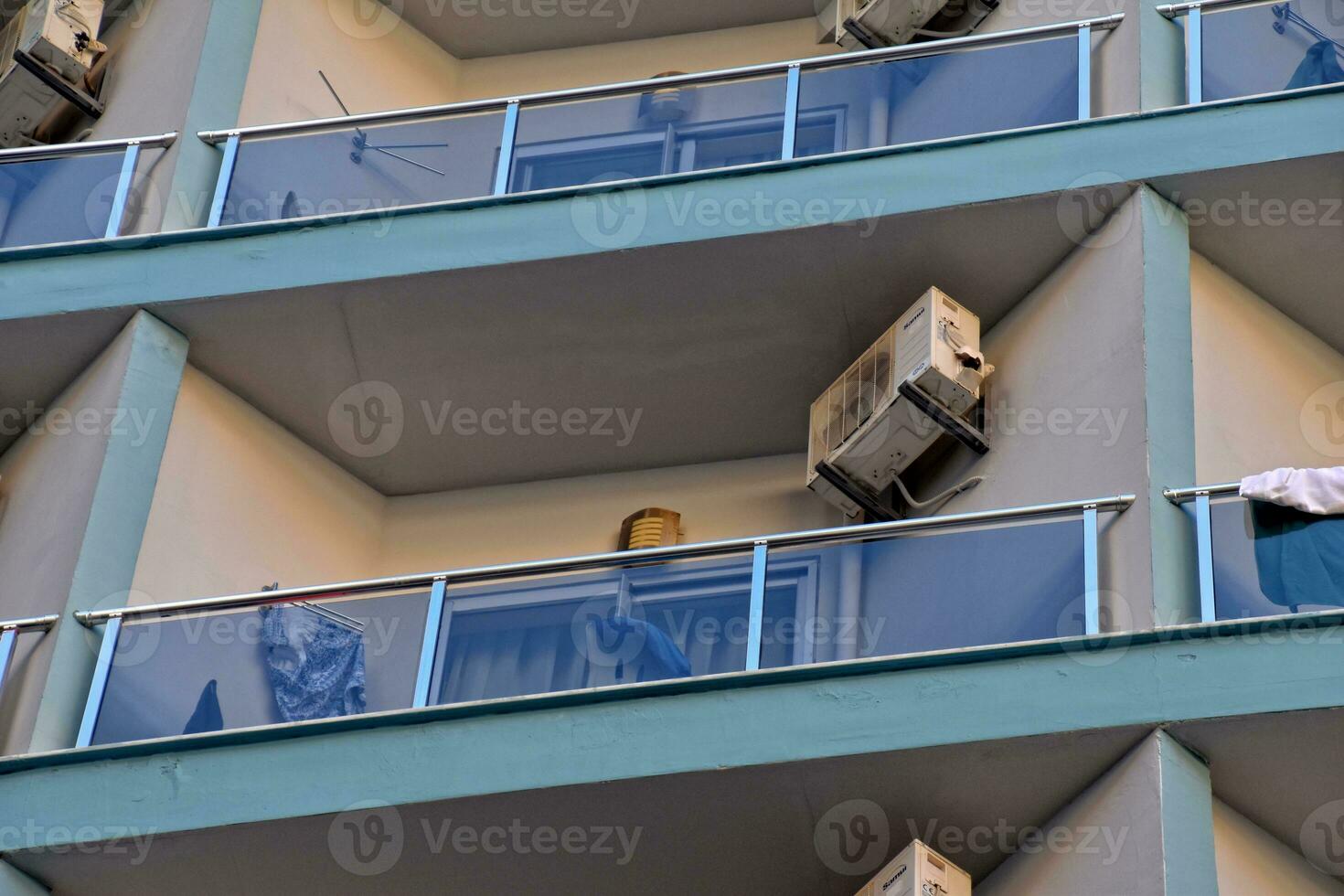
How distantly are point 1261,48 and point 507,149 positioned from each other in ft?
14.6

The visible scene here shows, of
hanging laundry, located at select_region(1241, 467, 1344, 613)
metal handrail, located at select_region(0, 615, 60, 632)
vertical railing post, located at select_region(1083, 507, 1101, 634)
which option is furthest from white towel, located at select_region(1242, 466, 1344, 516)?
metal handrail, located at select_region(0, 615, 60, 632)

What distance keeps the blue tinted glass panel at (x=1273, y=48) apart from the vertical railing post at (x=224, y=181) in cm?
591

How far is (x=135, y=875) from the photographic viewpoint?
11.8 m

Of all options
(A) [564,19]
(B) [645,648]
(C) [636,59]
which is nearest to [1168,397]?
(B) [645,648]

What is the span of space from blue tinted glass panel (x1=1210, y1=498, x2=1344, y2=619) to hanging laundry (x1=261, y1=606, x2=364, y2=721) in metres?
4.30

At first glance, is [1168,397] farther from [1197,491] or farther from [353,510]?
[353,510]

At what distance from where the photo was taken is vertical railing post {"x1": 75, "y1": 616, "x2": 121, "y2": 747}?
12.1m

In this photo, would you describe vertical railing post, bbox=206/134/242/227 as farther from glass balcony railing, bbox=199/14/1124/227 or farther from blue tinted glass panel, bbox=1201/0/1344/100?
blue tinted glass panel, bbox=1201/0/1344/100

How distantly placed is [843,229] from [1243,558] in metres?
3.31

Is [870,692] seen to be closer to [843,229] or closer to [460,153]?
[843,229]

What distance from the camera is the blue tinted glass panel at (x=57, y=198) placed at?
1438 cm

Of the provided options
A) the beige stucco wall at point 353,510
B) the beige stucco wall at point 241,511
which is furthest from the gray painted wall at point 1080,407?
the beige stucco wall at point 241,511

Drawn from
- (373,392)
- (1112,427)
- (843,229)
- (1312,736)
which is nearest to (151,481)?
(373,392)

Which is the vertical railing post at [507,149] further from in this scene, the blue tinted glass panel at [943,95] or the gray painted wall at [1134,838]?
the gray painted wall at [1134,838]
